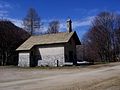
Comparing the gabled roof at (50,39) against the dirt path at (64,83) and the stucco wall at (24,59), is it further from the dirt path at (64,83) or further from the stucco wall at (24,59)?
the dirt path at (64,83)

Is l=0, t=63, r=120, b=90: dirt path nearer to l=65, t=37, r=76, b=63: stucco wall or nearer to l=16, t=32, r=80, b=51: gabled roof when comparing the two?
l=16, t=32, r=80, b=51: gabled roof

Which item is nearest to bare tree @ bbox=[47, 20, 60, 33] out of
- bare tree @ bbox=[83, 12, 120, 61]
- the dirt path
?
bare tree @ bbox=[83, 12, 120, 61]

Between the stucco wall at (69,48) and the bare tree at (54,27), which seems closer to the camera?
the stucco wall at (69,48)

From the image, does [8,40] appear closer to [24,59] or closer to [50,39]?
[24,59]

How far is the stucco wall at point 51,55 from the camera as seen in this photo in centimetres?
4322

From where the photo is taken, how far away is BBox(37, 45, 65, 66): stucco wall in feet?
142

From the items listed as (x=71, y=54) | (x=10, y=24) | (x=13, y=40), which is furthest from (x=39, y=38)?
(x=10, y=24)

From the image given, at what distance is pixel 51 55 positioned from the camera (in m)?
44.3

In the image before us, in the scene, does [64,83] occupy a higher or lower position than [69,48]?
lower

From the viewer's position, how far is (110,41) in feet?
222

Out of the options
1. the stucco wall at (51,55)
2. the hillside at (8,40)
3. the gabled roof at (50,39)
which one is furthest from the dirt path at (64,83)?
the hillside at (8,40)

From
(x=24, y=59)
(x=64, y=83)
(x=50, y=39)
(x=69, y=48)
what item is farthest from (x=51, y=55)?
(x=64, y=83)

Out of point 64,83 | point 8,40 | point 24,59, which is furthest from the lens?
point 8,40

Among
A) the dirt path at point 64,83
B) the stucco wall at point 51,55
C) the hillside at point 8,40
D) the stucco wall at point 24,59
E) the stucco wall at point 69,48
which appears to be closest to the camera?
the dirt path at point 64,83
